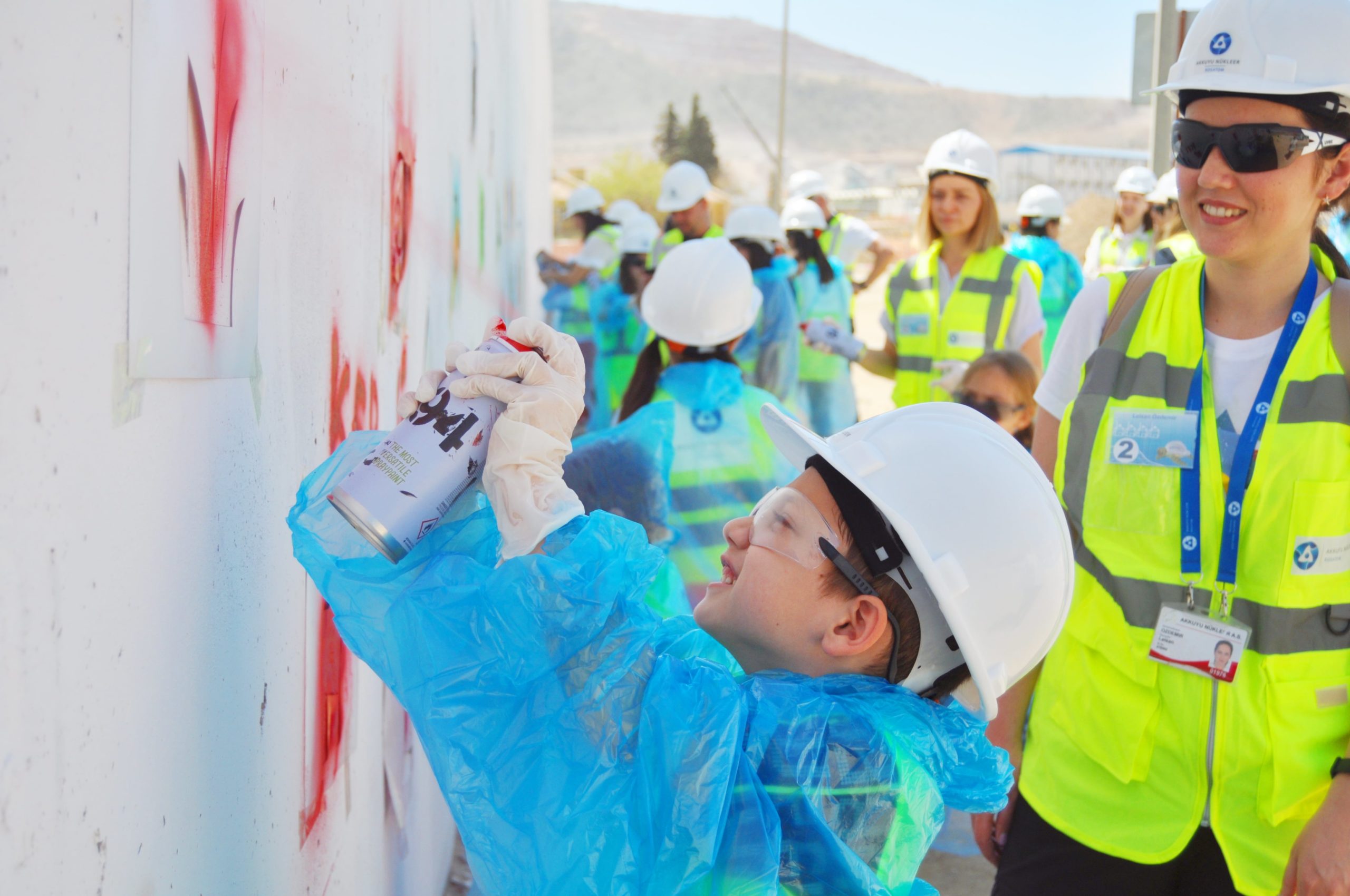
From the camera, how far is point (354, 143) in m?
1.93

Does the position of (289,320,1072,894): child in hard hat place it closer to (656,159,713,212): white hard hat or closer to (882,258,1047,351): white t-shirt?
(882,258,1047,351): white t-shirt

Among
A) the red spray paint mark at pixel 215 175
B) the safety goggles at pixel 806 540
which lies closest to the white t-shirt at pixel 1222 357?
the safety goggles at pixel 806 540

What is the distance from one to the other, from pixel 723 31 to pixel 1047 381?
142 m

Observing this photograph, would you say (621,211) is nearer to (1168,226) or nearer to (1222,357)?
Result: (1168,226)

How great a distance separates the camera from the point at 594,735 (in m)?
1.23

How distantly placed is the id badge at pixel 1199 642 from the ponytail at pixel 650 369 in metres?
1.99

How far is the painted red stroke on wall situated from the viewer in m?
1.70

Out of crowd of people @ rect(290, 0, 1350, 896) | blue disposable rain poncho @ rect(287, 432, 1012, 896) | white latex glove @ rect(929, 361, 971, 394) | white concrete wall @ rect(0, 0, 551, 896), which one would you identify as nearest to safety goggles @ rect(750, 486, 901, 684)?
crowd of people @ rect(290, 0, 1350, 896)

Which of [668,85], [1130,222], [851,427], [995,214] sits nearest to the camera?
[851,427]

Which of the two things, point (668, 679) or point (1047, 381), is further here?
point (1047, 381)

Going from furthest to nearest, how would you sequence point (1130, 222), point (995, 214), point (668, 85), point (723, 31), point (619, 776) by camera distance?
point (723, 31)
point (668, 85)
point (1130, 222)
point (995, 214)
point (619, 776)

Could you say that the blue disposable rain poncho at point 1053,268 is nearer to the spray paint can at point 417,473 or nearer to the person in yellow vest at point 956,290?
the person in yellow vest at point 956,290

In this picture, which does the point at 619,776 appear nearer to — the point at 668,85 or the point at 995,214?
the point at 995,214

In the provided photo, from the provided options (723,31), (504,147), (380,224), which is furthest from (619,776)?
(723,31)
